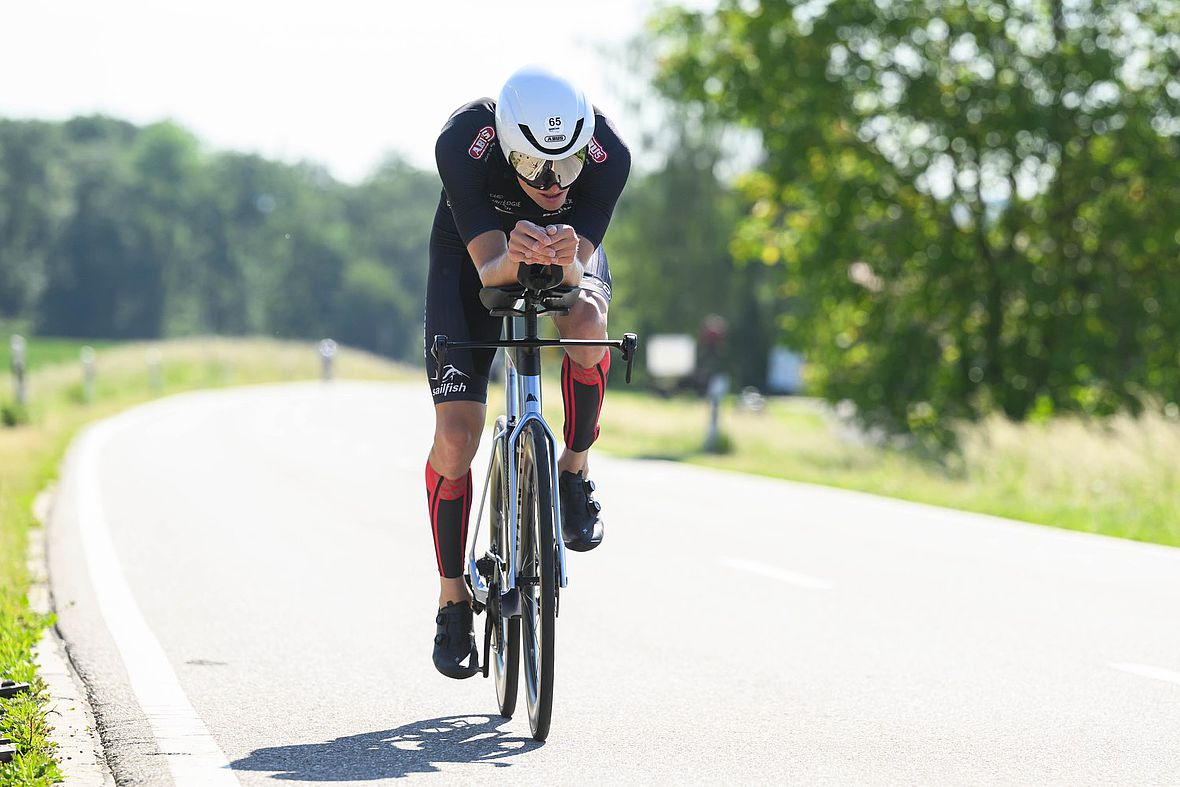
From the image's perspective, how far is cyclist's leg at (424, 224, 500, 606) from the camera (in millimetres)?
5414

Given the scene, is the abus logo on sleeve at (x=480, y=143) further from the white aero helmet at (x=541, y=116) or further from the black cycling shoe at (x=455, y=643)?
the black cycling shoe at (x=455, y=643)

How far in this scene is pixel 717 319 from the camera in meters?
56.4

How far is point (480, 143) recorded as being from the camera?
511 centimetres

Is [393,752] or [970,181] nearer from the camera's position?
[393,752]

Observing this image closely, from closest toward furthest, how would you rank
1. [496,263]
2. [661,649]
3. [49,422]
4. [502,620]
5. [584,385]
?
1. [496,263]
2. [502,620]
3. [584,385]
4. [661,649]
5. [49,422]

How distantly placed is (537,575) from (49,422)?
21055mm

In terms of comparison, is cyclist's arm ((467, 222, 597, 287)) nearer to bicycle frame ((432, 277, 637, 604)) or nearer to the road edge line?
bicycle frame ((432, 277, 637, 604))

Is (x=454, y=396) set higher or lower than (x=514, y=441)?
higher

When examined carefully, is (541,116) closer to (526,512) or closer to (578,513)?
(526,512)

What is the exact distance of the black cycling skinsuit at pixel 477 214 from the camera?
5090mm

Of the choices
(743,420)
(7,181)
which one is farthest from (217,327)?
(743,420)

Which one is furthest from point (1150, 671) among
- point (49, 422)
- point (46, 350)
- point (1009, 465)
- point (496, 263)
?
point (46, 350)

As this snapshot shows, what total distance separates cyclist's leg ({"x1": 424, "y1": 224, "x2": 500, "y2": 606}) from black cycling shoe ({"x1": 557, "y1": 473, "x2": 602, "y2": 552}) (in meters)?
0.33

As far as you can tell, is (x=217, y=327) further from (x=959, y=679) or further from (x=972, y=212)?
(x=959, y=679)
